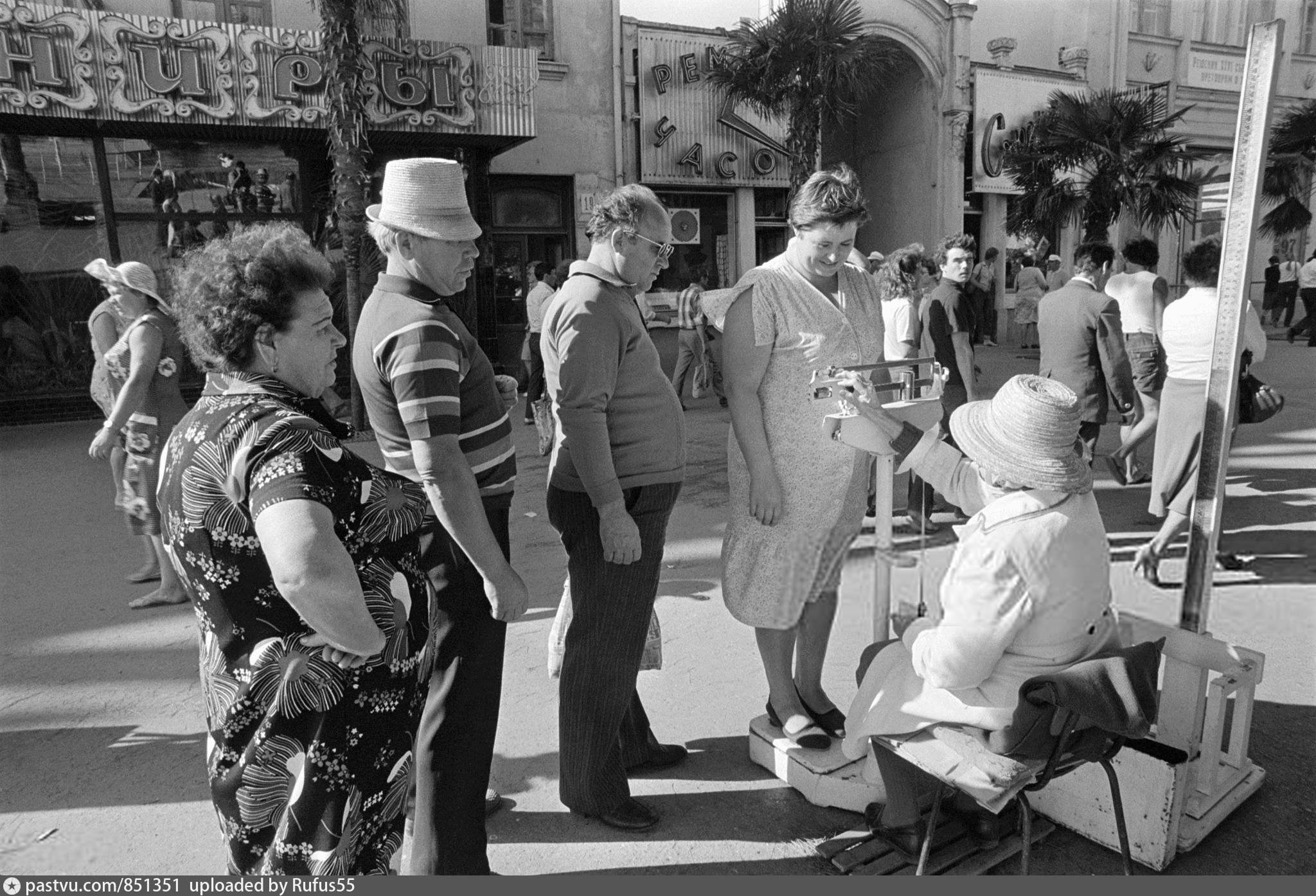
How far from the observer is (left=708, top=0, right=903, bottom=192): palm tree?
13344 millimetres

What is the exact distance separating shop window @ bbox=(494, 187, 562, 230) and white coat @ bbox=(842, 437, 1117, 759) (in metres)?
12.7

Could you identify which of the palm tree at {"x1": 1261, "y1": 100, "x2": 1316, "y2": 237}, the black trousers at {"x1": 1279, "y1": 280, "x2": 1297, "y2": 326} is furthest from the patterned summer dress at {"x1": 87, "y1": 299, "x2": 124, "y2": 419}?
the black trousers at {"x1": 1279, "y1": 280, "x2": 1297, "y2": 326}

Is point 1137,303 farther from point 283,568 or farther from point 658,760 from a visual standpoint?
point 283,568

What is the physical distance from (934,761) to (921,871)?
1.11 feet

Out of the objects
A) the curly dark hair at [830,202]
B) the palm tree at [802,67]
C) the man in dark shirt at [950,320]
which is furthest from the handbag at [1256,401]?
the palm tree at [802,67]

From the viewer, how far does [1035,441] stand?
2.14 metres

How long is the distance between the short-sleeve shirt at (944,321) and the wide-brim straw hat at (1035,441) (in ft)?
13.2

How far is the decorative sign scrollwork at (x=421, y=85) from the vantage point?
11.2 meters

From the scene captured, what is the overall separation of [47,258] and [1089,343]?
1197cm

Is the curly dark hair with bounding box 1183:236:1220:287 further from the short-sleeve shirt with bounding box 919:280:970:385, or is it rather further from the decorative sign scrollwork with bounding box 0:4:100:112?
the decorative sign scrollwork with bounding box 0:4:100:112

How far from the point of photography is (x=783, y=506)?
296 cm

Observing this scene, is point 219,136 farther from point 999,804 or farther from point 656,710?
point 999,804

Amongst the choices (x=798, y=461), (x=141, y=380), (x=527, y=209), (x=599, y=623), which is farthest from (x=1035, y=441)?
(x=527, y=209)

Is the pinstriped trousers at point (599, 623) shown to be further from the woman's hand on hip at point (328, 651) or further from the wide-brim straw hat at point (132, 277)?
the wide-brim straw hat at point (132, 277)
